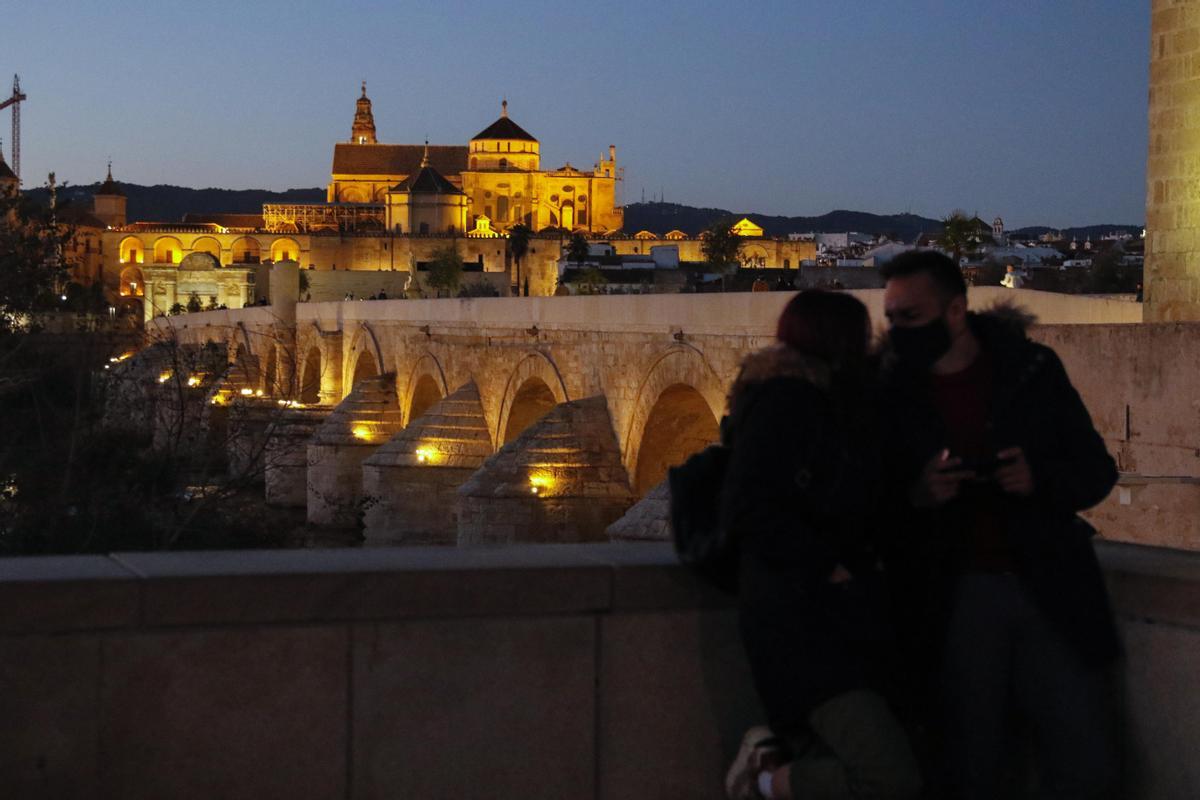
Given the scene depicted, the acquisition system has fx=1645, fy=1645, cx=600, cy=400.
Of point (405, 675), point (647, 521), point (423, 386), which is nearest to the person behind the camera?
point (405, 675)

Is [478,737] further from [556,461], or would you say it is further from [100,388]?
[100,388]

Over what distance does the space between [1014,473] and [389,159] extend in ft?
343

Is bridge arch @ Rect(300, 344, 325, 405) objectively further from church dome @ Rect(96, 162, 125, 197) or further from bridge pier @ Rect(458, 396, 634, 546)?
church dome @ Rect(96, 162, 125, 197)

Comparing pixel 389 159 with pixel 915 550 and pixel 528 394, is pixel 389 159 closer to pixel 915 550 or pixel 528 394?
pixel 528 394

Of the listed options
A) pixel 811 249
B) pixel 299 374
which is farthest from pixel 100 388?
pixel 811 249

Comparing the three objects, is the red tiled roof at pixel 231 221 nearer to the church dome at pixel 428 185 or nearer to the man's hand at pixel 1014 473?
the church dome at pixel 428 185

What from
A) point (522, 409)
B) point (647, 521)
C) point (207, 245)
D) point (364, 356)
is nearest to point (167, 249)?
point (207, 245)

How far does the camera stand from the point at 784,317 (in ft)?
9.29

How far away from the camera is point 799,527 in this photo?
265 cm

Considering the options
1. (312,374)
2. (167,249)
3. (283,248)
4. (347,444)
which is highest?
(283,248)

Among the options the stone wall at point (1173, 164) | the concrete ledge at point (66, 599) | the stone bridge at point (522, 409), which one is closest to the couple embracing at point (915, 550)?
the concrete ledge at point (66, 599)

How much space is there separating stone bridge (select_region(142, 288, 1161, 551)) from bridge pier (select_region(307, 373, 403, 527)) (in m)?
0.03

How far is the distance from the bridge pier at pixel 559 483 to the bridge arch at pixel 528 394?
1.16 m

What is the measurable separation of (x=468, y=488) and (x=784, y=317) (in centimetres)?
1276
